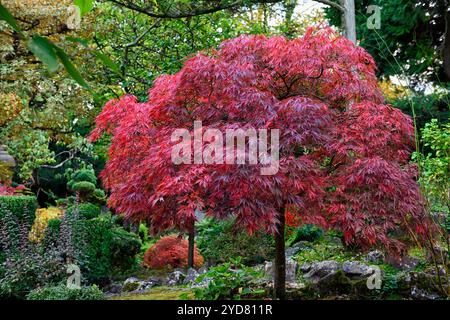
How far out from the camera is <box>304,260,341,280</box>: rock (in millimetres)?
6172

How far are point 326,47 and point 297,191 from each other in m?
1.36

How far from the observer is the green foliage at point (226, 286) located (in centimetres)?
492

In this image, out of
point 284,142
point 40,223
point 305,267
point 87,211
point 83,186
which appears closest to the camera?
point 284,142

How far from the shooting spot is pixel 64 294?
5.49 metres

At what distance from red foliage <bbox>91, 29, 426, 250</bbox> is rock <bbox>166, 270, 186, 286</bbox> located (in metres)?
3.15

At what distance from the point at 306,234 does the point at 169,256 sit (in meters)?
2.60

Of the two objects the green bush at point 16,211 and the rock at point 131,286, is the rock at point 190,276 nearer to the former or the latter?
the rock at point 131,286

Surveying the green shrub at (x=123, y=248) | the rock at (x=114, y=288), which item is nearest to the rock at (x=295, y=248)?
the green shrub at (x=123, y=248)

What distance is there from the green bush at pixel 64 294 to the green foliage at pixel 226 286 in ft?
4.13

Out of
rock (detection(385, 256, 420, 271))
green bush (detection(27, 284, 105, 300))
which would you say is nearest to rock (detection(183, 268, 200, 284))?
green bush (detection(27, 284, 105, 300))

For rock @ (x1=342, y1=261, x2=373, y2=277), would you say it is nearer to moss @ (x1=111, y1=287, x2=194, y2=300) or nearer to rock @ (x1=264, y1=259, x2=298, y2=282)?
rock @ (x1=264, y1=259, x2=298, y2=282)

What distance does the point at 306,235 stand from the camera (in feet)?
32.0

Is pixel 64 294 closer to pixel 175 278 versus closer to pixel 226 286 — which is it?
pixel 226 286

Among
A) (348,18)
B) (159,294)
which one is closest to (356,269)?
(159,294)
